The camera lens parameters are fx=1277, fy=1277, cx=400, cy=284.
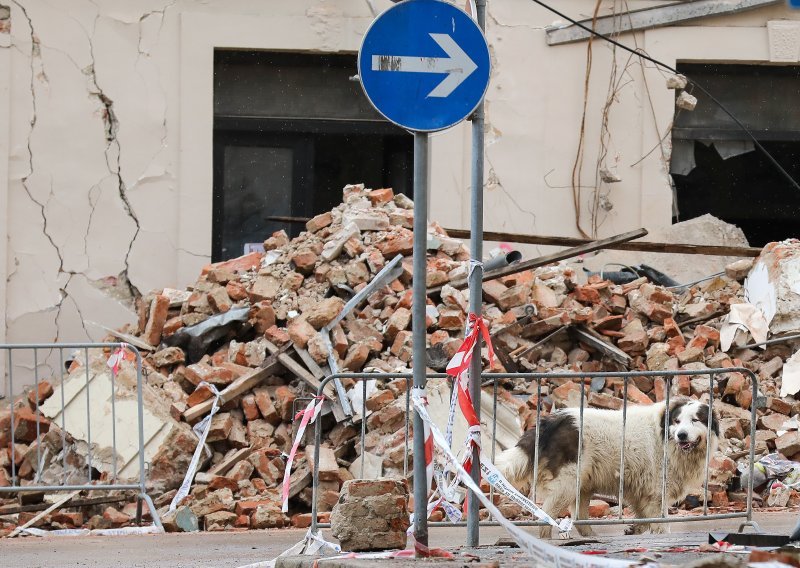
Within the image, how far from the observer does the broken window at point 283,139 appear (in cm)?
1476

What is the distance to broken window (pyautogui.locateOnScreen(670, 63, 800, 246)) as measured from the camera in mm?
15219

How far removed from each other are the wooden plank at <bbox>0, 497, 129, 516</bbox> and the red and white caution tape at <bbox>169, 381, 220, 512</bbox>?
15.9 inches

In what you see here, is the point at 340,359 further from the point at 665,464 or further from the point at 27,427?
the point at 665,464

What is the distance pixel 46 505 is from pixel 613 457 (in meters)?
4.40

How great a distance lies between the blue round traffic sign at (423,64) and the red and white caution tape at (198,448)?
5010 mm

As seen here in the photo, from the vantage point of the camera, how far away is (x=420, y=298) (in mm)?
5828

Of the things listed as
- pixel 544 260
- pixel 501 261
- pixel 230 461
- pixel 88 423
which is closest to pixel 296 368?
pixel 230 461

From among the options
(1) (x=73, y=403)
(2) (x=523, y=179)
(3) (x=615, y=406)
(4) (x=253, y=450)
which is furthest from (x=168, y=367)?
(2) (x=523, y=179)

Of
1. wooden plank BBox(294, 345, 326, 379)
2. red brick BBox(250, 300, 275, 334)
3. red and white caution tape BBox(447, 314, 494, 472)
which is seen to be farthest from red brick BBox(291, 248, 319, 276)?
red and white caution tape BBox(447, 314, 494, 472)

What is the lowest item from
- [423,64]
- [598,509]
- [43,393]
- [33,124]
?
[598,509]

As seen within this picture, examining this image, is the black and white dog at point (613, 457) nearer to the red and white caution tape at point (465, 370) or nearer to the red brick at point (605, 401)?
the red and white caution tape at point (465, 370)

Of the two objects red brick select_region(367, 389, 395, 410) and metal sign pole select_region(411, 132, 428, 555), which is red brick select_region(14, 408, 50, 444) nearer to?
red brick select_region(367, 389, 395, 410)

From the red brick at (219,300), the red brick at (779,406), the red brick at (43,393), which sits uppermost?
the red brick at (219,300)

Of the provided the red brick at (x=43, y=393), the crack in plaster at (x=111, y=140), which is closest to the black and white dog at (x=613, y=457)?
the red brick at (x=43, y=393)
